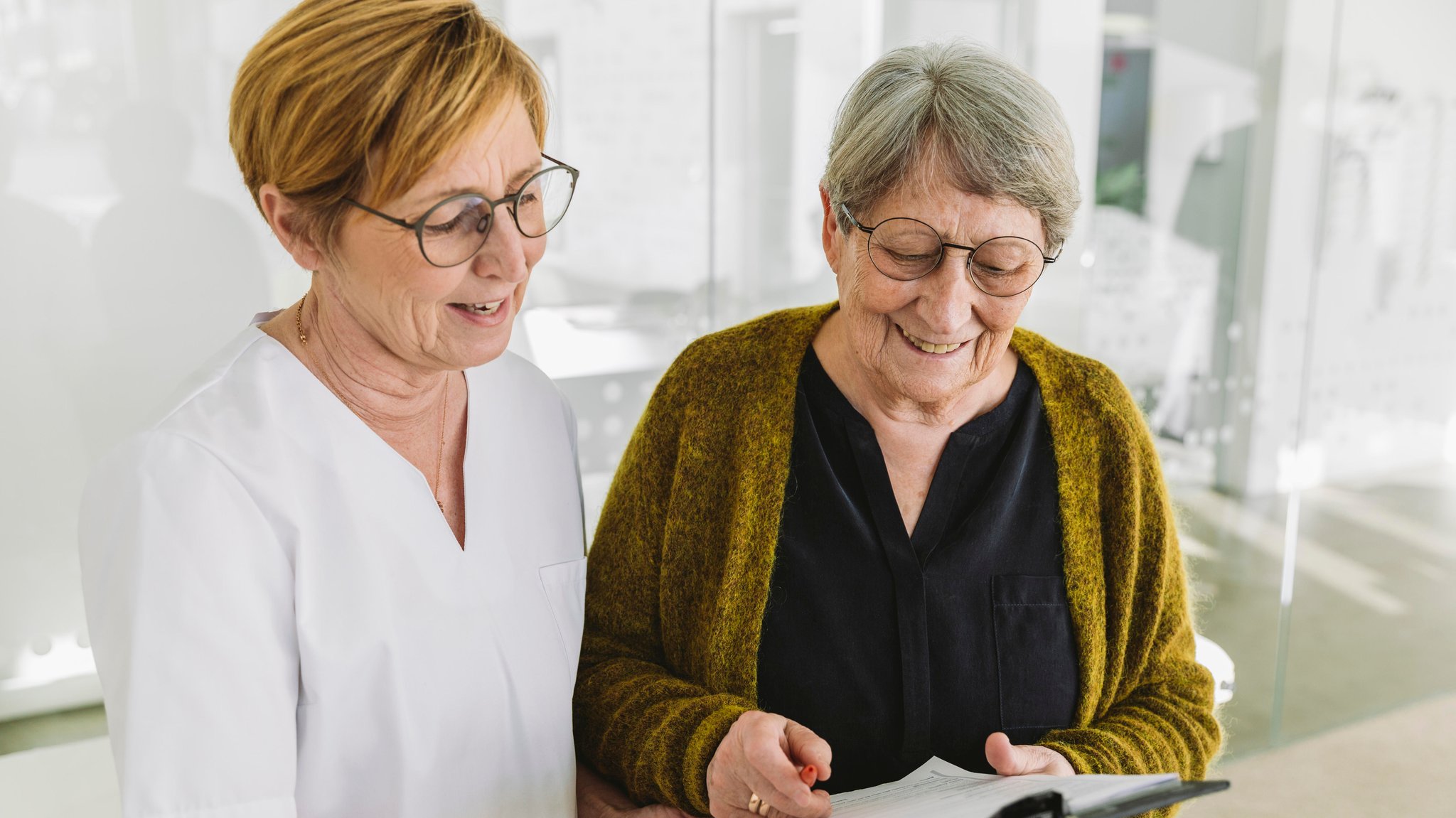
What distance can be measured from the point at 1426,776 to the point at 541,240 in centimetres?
345

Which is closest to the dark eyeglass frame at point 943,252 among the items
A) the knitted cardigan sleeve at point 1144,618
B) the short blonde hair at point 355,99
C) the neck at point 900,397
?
the neck at point 900,397

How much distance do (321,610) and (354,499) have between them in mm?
122

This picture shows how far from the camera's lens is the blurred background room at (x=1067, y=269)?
204cm

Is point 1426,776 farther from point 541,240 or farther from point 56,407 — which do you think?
point 56,407

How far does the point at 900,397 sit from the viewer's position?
1.44 meters

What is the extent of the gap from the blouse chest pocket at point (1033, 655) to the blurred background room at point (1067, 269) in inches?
28.8

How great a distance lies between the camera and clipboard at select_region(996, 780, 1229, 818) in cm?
88

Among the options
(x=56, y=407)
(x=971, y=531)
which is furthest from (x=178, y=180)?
(x=971, y=531)

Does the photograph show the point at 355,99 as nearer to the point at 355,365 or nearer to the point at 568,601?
the point at 355,365


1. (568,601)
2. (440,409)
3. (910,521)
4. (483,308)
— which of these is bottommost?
(568,601)

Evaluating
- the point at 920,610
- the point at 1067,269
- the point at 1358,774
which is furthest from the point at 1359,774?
the point at 920,610

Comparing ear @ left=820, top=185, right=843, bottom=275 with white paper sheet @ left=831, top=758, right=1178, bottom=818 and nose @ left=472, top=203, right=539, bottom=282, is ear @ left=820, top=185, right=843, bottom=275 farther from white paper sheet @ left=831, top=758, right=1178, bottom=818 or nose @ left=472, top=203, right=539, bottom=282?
white paper sheet @ left=831, top=758, right=1178, bottom=818

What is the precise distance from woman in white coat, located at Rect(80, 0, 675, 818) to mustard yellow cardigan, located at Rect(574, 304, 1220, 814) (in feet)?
0.44

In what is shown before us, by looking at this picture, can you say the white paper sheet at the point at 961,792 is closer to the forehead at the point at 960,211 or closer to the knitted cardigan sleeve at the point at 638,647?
the knitted cardigan sleeve at the point at 638,647
